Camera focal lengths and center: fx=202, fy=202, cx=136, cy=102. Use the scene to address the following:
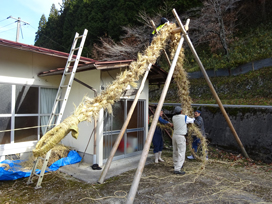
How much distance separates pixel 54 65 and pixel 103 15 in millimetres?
13390

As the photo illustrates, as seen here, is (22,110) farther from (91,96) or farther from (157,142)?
(157,142)

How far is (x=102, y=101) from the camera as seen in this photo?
3672mm

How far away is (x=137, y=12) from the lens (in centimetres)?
1580

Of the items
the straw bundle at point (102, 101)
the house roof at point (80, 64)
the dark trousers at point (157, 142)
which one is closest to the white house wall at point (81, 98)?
the house roof at point (80, 64)

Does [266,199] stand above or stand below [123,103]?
below

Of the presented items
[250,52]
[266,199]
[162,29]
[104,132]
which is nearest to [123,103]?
[104,132]

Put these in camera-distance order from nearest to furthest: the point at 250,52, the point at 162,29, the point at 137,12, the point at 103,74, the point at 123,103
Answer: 1. the point at 162,29
2. the point at 103,74
3. the point at 123,103
4. the point at 250,52
5. the point at 137,12

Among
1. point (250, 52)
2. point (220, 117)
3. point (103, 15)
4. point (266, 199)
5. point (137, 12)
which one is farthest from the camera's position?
point (103, 15)

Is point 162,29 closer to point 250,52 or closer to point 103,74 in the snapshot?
point 103,74

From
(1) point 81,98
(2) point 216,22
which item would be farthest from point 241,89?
(1) point 81,98

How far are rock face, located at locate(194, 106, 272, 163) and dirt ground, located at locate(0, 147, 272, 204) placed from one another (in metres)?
0.57

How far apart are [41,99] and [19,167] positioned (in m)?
2.02

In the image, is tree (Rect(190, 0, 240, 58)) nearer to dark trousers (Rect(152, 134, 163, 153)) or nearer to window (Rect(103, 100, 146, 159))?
window (Rect(103, 100, 146, 159))

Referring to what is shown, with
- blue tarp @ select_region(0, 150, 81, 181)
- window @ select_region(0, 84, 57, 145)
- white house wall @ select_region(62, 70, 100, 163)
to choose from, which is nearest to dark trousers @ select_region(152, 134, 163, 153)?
white house wall @ select_region(62, 70, 100, 163)
